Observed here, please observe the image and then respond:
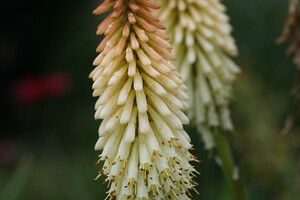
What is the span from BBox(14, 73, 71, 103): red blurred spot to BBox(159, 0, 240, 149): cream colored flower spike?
3.84m

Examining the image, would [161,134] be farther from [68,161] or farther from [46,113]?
[46,113]

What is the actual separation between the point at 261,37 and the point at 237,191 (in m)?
4.88

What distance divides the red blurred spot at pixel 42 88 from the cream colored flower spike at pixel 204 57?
12.6 ft

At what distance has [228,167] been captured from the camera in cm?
405

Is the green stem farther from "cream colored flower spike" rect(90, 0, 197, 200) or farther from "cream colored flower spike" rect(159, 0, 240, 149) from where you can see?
"cream colored flower spike" rect(90, 0, 197, 200)

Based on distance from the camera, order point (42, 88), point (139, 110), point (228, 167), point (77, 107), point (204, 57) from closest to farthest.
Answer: point (139, 110) → point (228, 167) → point (204, 57) → point (42, 88) → point (77, 107)

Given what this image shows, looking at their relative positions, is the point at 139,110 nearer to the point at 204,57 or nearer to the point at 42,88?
the point at 204,57

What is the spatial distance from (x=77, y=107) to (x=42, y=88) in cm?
167

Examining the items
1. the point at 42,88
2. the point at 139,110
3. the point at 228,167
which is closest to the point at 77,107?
the point at 42,88

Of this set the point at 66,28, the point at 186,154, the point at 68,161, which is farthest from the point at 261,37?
the point at 186,154

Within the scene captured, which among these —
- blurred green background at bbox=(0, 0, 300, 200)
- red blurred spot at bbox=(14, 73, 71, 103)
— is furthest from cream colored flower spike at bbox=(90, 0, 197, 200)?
red blurred spot at bbox=(14, 73, 71, 103)

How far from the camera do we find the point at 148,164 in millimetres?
3047

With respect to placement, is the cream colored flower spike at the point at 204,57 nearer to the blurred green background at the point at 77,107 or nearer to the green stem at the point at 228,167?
the green stem at the point at 228,167

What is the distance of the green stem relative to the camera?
3936 mm
